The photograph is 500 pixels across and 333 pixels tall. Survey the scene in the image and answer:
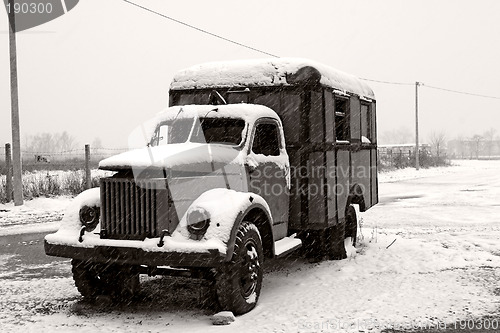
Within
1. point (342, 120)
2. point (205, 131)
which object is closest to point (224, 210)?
point (205, 131)

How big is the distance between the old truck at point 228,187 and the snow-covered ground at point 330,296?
0.40m

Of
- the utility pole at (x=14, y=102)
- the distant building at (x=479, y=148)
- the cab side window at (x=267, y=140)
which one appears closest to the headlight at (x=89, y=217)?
the cab side window at (x=267, y=140)

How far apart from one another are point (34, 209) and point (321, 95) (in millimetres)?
11580

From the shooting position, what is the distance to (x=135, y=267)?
5.91m

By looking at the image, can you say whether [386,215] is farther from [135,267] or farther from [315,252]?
[135,267]

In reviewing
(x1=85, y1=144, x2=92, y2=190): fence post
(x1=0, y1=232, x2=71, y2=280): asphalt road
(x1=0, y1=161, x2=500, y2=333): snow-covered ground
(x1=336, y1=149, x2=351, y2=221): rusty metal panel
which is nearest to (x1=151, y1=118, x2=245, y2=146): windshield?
(x1=0, y1=161, x2=500, y2=333): snow-covered ground

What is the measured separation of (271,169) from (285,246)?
0.98 metres

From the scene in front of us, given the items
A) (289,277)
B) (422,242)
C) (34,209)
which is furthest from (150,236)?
(34,209)

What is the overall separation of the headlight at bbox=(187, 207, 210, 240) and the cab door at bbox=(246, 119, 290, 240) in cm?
113

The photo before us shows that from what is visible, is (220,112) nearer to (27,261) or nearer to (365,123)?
(365,123)

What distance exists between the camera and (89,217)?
6.07 m

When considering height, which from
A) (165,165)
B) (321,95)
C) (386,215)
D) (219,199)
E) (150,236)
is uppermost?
(321,95)

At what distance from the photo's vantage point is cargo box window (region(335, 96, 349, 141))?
8820 mm

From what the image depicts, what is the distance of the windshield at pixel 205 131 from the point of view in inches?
267
